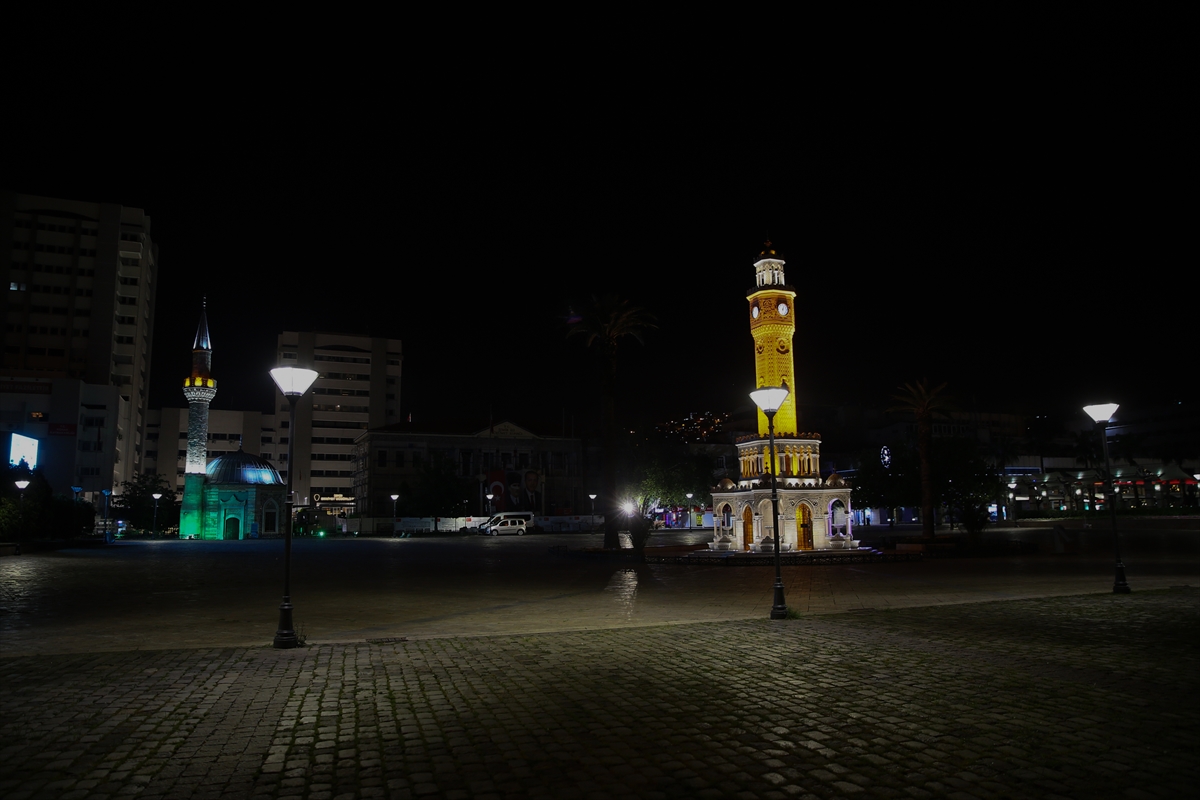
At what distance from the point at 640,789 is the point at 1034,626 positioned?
348 inches

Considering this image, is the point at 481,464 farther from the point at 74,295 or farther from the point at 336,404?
the point at 74,295

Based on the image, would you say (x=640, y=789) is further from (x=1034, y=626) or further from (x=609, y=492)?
(x=609, y=492)

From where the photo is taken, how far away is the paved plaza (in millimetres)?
4949

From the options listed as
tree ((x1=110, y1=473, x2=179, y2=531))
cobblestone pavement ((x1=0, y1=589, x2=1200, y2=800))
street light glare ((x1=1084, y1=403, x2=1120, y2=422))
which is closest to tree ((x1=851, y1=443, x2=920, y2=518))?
street light glare ((x1=1084, y1=403, x2=1120, y2=422))

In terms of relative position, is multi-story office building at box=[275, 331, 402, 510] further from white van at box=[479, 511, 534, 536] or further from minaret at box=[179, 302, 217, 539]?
white van at box=[479, 511, 534, 536]

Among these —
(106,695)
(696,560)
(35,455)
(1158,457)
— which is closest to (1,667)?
(106,695)

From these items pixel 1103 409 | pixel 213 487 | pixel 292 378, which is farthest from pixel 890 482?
pixel 213 487

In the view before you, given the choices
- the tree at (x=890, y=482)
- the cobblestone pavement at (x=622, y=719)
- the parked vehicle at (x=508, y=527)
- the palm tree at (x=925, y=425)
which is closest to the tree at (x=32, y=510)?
the parked vehicle at (x=508, y=527)

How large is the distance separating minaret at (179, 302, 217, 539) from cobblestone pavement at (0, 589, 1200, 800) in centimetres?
6838

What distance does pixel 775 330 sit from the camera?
117 feet

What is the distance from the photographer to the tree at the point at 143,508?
77.4 metres

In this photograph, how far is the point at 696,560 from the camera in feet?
92.3

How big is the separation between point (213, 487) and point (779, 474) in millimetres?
57084

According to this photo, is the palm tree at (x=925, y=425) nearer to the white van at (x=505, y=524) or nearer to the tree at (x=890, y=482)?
the tree at (x=890, y=482)
